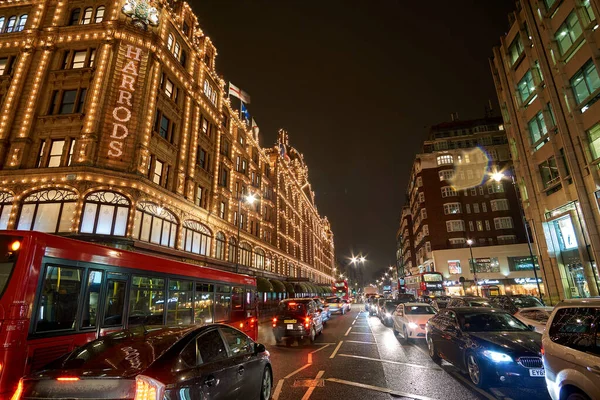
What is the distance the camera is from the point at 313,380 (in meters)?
7.80

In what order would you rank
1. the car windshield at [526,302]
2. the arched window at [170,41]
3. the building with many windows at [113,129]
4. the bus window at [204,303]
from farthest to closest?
1. the arched window at [170,41]
2. the car windshield at [526,302]
3. the building with many windows at [113,129]
4. the bus window at [204,303]

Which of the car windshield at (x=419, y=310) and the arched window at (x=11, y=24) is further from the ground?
the arched window at (x=11, y=24)

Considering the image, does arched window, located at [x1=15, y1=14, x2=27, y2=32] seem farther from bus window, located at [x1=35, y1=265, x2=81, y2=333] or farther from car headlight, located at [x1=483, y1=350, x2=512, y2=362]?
car headlight, located at [x1=483, y1=350, x2=512, y2=362]

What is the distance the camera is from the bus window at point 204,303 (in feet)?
34.1

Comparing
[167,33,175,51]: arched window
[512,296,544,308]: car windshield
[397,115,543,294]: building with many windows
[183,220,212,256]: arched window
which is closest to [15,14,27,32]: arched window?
[167,33,175,51]: arched window

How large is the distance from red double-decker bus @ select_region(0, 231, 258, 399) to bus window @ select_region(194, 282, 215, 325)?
0.56ft

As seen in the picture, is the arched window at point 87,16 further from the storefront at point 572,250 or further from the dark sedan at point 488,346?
the storefront at point 572,250

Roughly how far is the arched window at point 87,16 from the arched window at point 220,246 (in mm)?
19704

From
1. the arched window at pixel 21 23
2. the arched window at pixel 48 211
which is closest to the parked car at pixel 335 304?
the arched window at pixel 48 211

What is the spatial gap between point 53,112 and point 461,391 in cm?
2682

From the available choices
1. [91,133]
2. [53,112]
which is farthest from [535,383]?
[53,112]

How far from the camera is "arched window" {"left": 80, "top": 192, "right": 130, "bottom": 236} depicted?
18.2 m

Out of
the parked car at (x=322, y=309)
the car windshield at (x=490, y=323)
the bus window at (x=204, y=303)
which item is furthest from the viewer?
the parked car at (x=322, y=309)

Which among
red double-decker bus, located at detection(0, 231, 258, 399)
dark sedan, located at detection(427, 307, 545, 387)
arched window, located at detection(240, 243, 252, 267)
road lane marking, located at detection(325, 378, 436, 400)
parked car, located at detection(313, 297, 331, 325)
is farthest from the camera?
arched window, located at detection(240, 243, 252, 267)
